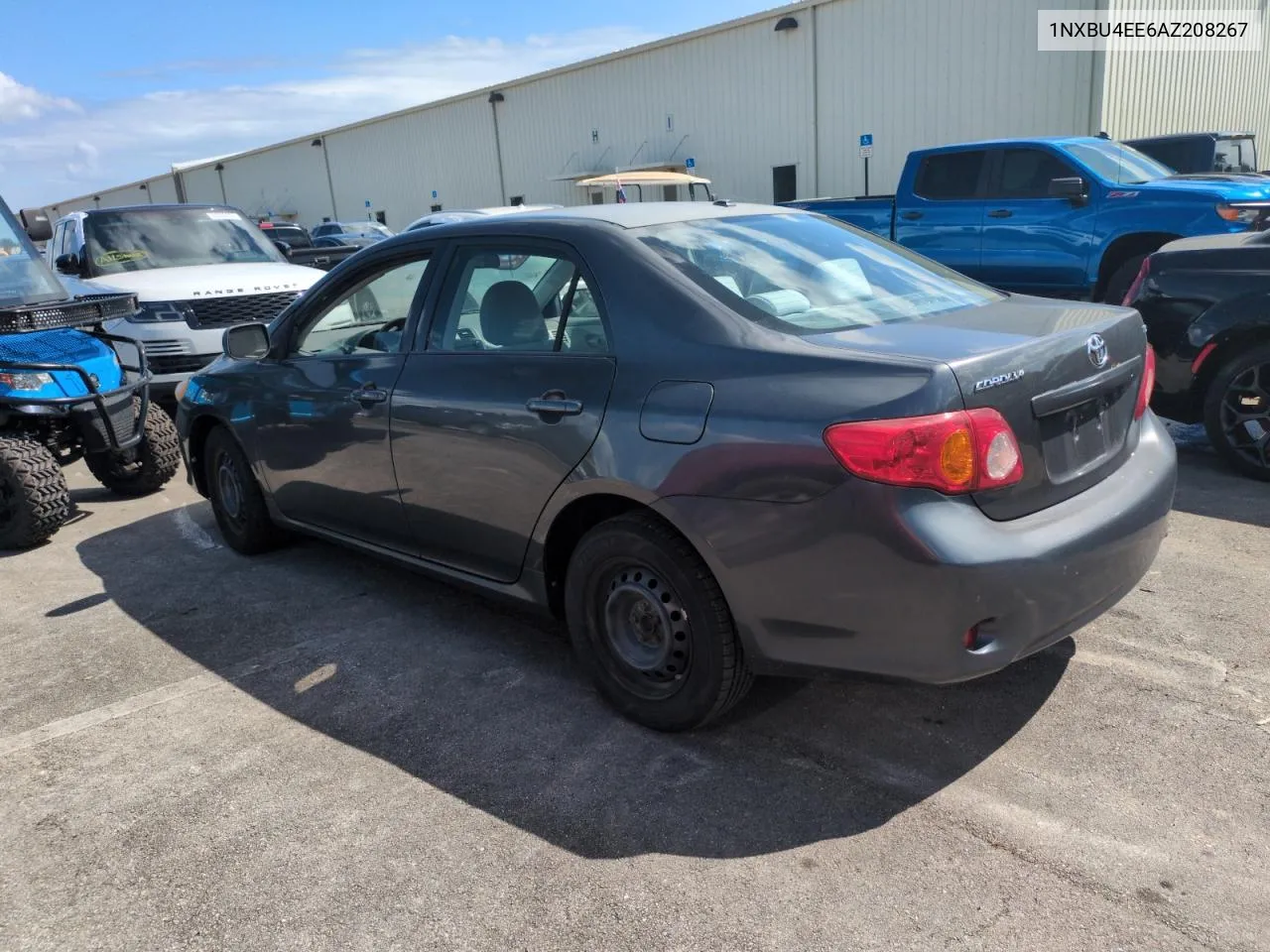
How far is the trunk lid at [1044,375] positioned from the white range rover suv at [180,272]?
6.85 meters

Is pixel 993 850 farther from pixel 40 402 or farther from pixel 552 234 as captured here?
pixel 40 402

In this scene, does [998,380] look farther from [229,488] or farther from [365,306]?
[229,488]

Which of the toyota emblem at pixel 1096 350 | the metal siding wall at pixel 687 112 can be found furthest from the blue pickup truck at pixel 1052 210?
the metal siding wall at pixel 687 112

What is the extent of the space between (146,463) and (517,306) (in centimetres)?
411

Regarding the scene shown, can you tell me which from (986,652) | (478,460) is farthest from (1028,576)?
(478,460)

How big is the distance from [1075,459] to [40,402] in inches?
212

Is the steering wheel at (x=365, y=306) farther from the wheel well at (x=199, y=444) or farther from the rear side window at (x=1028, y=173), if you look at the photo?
the rear side window at (x=1028, y=173)

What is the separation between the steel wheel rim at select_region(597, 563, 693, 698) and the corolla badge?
3.44 feet

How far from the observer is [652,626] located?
3137 millimetres

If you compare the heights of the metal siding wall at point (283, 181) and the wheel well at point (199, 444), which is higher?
the metal siding wall at point (283, 181)

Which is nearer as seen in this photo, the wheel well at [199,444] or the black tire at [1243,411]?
the wheel well at [199,444]

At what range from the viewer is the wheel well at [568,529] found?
3.15 meters

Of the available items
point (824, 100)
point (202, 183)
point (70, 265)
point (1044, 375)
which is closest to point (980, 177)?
point (1044, 375)

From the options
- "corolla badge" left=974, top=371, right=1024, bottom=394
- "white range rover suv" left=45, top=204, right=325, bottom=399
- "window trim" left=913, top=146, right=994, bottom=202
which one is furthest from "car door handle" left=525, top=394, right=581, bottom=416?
"window trim" left=913, top=146, right=994, bottom=202
